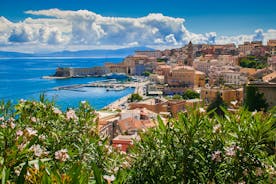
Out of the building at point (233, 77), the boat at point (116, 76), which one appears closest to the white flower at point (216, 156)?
the building at point (233, 77)

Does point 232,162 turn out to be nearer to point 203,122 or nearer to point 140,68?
point 203,122

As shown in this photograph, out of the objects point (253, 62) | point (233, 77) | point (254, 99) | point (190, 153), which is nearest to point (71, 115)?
point (190, 153)

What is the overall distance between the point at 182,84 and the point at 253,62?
408 inches

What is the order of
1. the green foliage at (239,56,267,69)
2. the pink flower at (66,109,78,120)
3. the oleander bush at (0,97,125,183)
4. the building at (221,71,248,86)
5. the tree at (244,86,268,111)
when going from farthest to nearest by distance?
the green foliage at (239,56,267,69), the building at (221,71,248,86), the tree at (244,86,268,111), the pink flower at (66,109,78,120), the oleander bush at (0,97,125,183)

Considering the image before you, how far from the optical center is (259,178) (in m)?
1.85

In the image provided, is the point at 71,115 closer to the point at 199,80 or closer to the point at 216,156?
the point at 216,156

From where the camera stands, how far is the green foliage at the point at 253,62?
4672 centimetres

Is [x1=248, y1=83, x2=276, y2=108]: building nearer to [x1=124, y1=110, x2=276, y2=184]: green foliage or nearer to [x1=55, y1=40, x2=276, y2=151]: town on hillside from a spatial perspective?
[x1=55, y1=40, x2=276, y2=151]: town on hillside

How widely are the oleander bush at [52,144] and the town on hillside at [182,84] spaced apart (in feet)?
0.93

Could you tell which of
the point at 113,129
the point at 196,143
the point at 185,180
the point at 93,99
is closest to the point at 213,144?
the point at 196,143

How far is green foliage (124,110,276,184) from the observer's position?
180 centimetres

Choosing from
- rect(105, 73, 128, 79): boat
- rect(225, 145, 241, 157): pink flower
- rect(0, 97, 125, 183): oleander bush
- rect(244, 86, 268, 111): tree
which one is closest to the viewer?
rect(0, 97, 125, 183): oleander bush

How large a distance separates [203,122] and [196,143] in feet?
0.42

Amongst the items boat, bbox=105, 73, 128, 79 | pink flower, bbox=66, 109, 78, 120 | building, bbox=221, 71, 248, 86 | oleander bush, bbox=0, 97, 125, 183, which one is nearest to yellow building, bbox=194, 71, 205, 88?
building, bbox=221, 71, 248, 86
